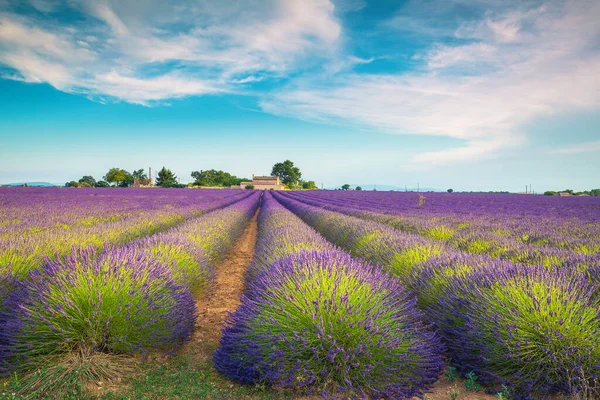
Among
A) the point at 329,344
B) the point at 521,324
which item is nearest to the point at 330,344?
the point at 329,344

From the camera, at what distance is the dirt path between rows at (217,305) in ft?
11.0

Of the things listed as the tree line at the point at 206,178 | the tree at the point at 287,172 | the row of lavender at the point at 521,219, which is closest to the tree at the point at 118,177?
the tree line at the point at 206,178

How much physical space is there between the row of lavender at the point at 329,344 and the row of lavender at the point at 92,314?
2.39 feet

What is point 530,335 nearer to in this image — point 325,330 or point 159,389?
point 325,330

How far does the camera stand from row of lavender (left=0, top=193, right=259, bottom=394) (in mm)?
2594

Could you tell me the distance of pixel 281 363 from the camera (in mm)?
2365

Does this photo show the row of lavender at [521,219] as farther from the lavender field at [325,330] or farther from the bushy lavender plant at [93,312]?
the bushy lavender plant at [93,312]

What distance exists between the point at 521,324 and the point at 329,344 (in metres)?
1.48

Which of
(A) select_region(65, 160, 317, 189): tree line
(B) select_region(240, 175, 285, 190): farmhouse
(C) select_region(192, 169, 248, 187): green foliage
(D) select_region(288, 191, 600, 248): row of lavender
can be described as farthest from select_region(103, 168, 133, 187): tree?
(D) select_region(288, 191, 600, 248): row of lavender

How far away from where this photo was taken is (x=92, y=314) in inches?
106

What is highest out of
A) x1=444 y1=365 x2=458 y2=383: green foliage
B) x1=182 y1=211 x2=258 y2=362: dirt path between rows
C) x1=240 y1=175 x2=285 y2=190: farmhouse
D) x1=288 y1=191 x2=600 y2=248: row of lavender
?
x1=240 y1=175 x2=285 y2=190: farmhouse

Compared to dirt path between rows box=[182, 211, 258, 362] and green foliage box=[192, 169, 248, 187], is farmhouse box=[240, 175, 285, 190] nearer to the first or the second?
green foliage box=[192, 169, 248, 187]

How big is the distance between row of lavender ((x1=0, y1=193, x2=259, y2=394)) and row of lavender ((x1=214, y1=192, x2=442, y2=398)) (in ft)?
2.39

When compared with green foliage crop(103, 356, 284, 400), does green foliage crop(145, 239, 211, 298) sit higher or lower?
higher
